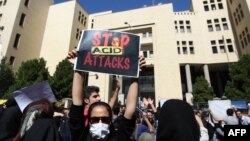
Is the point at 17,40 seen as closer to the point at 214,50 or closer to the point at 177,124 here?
the point at 214,50

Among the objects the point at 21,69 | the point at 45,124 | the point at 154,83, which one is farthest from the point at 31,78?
the point at 45,124

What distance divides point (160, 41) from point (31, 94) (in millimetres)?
28581

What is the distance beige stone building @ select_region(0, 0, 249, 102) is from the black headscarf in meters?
26.4

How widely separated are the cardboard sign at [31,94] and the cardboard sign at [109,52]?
132 centimetres

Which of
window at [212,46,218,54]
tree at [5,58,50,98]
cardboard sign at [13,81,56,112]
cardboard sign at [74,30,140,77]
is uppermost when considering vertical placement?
window at [212,46,218,54]

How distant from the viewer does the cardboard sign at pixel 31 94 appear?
12.6 feet

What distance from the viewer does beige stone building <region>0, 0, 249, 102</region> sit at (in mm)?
30219

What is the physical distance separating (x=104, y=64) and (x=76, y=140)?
4.22ft

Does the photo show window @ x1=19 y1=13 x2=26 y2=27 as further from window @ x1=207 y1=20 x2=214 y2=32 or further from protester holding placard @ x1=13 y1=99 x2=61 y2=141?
protester holding placard @ x1=13 y1=99 x2=61 y2=141

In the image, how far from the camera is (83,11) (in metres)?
40.5

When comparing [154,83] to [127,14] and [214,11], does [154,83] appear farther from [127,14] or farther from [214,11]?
[214,11]

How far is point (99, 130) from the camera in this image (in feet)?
7.93

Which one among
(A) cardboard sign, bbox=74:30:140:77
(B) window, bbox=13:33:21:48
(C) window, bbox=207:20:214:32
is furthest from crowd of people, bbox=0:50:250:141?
(B) window, bbox=13:33:21:48

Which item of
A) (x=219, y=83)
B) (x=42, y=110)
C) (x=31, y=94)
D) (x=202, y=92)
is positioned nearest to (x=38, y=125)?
(x=42, y=110)
